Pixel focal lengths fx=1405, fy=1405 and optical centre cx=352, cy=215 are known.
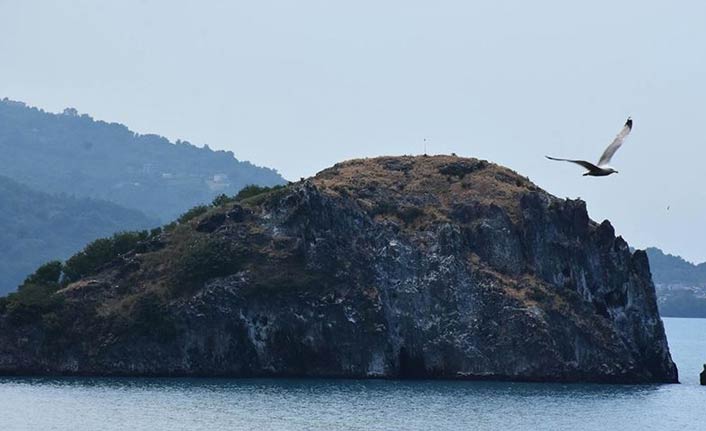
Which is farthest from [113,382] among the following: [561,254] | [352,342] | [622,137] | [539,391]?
[622,137]

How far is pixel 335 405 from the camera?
101 metres

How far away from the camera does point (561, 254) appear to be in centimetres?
13838

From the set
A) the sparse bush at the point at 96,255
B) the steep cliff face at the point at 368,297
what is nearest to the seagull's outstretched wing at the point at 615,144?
the steep cliff face at the point at 368,297

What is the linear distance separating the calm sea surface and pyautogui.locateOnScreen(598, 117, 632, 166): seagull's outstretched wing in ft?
141

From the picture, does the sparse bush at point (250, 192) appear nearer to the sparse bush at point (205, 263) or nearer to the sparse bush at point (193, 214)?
the sparse bush at point (193, 214)

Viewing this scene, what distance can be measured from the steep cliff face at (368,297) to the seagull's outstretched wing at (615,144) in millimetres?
79970

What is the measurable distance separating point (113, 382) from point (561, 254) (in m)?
46.7

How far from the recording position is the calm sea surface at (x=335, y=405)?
292 ft

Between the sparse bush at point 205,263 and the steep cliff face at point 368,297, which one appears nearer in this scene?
the steep cliff face at point 368,297

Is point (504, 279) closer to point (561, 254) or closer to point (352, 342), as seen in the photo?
point (561, 254)

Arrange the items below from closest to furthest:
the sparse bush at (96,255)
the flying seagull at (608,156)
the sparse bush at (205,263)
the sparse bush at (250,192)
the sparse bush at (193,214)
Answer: the flying seagull at (608,156) → the sparse bush at (205,263) → the sparse bush at (96,255) → the sparse bush at (193,214) → the sparse bush at (250,192)

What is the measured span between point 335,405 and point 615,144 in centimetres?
5744

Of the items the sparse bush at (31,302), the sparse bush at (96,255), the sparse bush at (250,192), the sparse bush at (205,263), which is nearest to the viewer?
the sparse bush at (31,302)

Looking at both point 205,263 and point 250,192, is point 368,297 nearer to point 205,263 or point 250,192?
point 205,263
